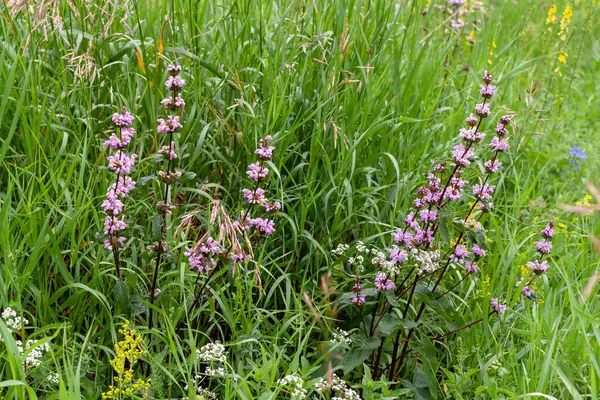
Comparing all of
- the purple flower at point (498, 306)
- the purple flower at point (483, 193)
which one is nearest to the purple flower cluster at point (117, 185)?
the purple flower at point (483, 193)

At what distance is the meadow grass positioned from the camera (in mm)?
2418

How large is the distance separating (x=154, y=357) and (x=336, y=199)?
0.92 m

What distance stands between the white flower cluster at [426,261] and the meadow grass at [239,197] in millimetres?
274

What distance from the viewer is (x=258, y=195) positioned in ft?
7.88

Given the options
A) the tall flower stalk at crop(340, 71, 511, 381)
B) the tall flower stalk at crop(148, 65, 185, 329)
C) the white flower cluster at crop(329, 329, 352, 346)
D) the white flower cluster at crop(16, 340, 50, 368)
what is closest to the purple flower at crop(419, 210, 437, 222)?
the tall flower stalk at crop(340, 71, 511, 381)

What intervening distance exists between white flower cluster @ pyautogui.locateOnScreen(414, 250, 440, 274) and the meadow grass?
0.90 ft

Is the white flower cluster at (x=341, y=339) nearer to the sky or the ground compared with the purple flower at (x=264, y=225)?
nearer to the ground

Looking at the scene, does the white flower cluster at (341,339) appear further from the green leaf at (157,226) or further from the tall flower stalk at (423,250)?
the green leaf at (157,226)

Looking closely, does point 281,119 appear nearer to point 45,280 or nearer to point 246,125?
point 246,125

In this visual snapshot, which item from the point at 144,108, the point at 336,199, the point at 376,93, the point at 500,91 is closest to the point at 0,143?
the point at 144,108

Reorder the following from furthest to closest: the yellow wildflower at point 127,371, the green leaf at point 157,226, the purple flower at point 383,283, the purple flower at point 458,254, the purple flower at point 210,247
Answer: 1. the purple flower at point 458,254
2. the purple flower at point 383,283
3. the purple flower at point 210,247
4. the green leaf at point 157,226
5. the yellow wildflower at point 127,371

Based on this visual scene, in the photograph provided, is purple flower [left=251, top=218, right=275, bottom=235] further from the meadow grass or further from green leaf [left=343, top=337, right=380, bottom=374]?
green leaf [left=343, top=337, right=380, bottom=374]

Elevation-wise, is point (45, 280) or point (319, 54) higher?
point (319, 54)

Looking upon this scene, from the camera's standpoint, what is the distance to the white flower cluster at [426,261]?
7.73 ft
